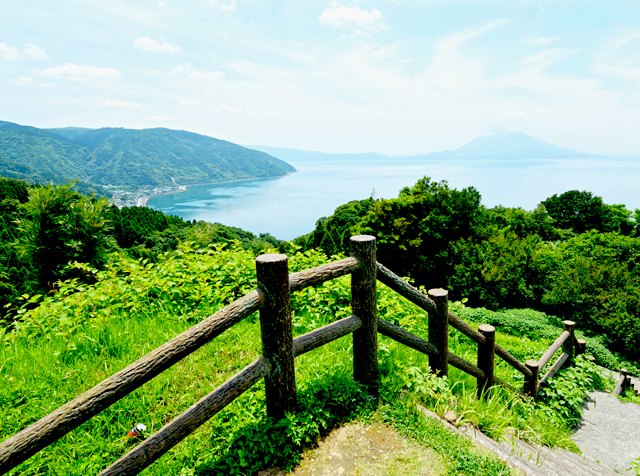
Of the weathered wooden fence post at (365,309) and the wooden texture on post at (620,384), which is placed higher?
the weathered wooden fence post at (365,309)

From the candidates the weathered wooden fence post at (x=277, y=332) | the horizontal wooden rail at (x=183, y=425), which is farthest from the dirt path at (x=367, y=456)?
the horizontal wooden rail at (x=183, y=425)

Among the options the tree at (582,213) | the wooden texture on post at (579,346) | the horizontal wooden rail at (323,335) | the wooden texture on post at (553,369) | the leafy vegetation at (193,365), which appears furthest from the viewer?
the tree at (582,213)

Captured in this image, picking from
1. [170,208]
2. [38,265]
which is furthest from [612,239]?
[170,208]

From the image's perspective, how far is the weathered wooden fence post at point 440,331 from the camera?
3307mm

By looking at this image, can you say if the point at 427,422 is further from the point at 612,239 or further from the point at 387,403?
the point at 612,239

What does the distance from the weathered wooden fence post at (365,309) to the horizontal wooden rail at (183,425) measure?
94 centimetres

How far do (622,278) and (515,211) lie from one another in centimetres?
1642

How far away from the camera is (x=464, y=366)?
3729mm

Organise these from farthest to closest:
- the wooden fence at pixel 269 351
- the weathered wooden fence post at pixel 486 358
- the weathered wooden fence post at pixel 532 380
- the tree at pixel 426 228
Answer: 1. the tree at pixel 426 228
2. the weathered wooden fence post at pixel 532 380
3. the weathered wooden fence post at pixel 486 358
4. the wooden fence at pixel 269 351

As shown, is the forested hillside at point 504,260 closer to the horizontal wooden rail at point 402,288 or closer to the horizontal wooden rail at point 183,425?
the horizontal wooden rail at point 402,288

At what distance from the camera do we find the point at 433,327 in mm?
3371

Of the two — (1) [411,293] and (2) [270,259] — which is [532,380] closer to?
(1) [411,293]

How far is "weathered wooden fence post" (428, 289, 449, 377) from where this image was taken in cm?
331

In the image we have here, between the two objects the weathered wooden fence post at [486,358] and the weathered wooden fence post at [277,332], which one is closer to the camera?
the weathered wooden fence post at [277,332]
